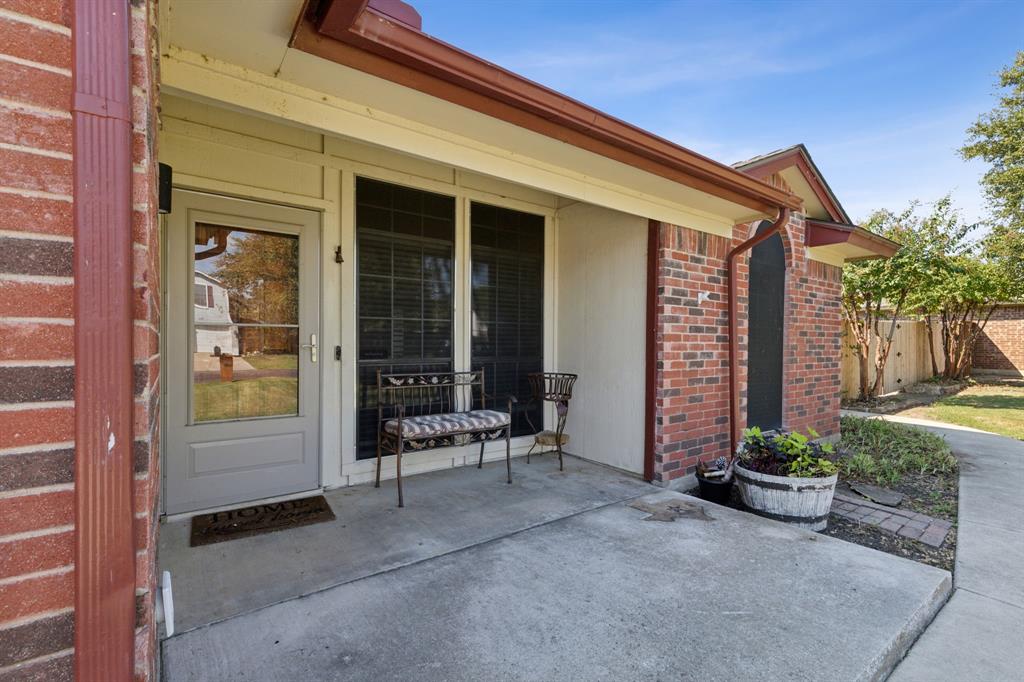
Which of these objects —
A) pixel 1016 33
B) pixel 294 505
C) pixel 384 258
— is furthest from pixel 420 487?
pixel 1016 33

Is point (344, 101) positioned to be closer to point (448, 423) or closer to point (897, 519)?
point (448, 423)

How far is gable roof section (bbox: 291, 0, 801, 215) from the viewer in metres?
1.80

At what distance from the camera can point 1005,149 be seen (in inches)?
392

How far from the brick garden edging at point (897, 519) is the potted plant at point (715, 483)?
2.70ft

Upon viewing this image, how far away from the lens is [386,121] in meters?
2.46

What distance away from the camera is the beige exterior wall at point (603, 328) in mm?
4055

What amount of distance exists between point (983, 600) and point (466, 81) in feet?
11.5

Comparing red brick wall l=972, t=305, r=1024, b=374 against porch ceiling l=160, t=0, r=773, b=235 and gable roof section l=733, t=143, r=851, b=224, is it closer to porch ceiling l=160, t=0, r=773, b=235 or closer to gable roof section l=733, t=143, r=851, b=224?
gable roof section l=733, t=143, r=851, b=224

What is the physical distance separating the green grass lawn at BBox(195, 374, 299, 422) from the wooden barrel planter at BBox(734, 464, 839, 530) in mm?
A: 3239

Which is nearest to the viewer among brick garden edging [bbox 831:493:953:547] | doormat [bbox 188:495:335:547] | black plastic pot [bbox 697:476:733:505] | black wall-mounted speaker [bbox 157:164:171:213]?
black wall-mounted speaker [bbox 157:164:171:213]

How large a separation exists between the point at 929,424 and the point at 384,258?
8.03 m

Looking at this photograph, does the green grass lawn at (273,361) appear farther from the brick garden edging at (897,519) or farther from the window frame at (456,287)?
the brick garden edging at (897,519)

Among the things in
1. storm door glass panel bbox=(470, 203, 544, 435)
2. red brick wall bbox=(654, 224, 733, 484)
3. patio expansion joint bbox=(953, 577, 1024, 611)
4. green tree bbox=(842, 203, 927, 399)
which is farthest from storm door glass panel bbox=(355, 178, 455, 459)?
green tree bbox=(842, 203, 927, 399)

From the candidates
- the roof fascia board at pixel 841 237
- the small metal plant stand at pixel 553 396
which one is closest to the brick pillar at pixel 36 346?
the small metal plant stand at pixel 553 396
